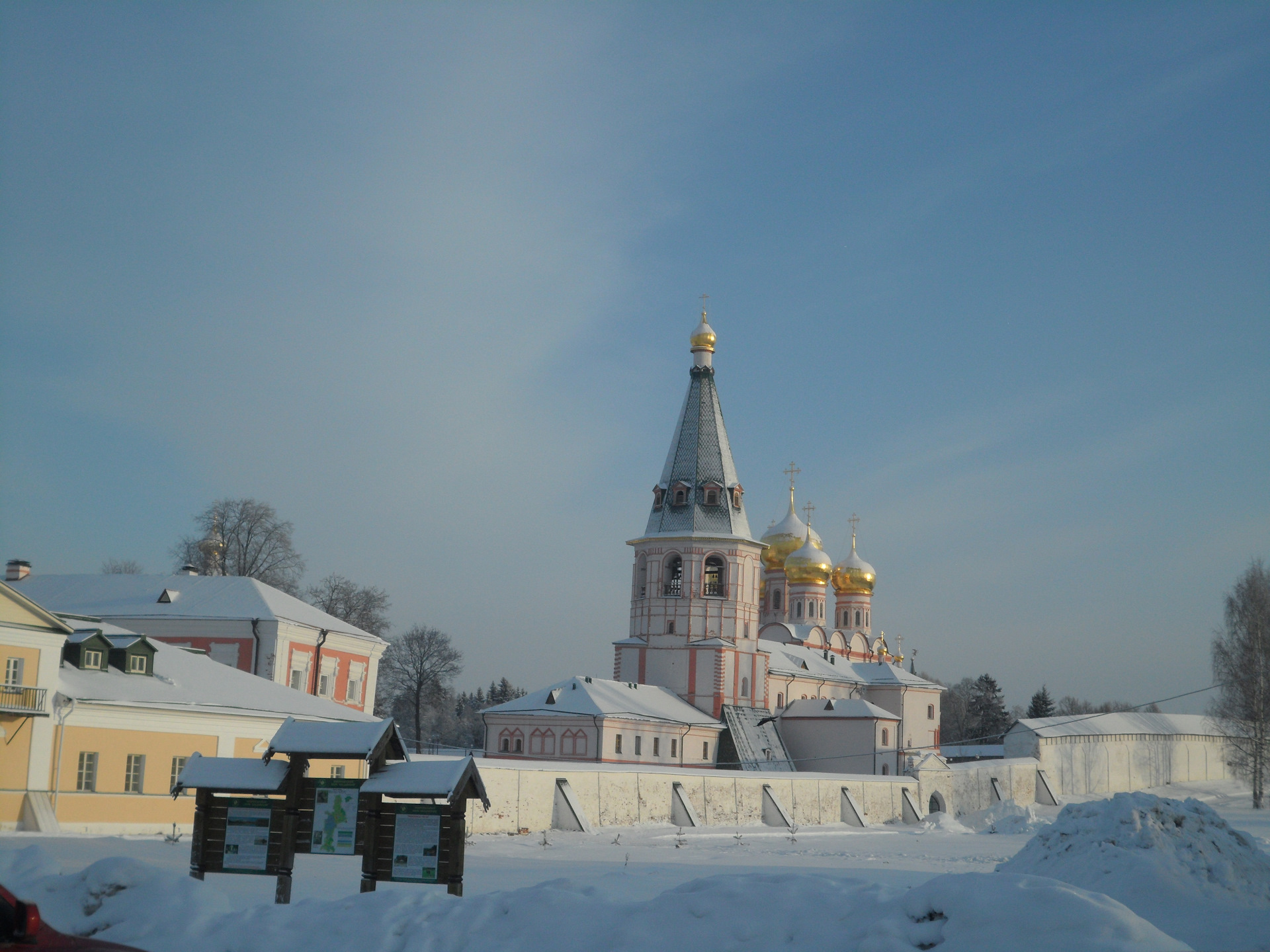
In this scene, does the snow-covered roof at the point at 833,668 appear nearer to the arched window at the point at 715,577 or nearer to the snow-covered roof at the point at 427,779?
the arched window at the point at 715,577

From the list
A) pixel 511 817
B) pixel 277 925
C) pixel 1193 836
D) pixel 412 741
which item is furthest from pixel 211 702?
pixel 412 741

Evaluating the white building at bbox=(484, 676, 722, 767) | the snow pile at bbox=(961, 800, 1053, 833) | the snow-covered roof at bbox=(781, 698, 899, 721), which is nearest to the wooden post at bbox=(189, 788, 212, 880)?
the white building at bbox=(484, 676, 722, 767)

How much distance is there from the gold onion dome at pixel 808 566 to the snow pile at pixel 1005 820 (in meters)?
21.5

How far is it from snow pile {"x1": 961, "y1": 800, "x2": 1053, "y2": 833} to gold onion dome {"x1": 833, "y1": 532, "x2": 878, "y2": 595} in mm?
26331

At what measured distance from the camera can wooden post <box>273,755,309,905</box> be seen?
475 inches

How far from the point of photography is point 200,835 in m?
12.4

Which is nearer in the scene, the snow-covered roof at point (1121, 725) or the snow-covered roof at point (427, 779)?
the snow-covered roof at point (427, 779)

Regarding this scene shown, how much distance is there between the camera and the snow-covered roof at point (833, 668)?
54094mm

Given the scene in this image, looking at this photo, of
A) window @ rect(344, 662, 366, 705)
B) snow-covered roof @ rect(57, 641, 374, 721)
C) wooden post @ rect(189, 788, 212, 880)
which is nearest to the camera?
wooden post @ rect(189, 788, 212, 880)

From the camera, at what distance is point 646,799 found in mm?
33344

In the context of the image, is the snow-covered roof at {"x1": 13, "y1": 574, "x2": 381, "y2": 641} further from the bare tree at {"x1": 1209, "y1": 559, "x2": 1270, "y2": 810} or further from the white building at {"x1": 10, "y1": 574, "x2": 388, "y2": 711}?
the bare tree at {"x1": 1209, "y1": 559, "x2": 1270, "y2": 810}

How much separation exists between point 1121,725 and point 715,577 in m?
29.1

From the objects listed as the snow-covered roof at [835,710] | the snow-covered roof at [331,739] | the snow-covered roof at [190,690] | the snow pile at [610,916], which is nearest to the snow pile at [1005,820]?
the snow-covered roof at [835,710]

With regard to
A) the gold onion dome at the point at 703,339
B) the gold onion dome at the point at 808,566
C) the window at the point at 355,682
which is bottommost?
the window at the point at 355,682
